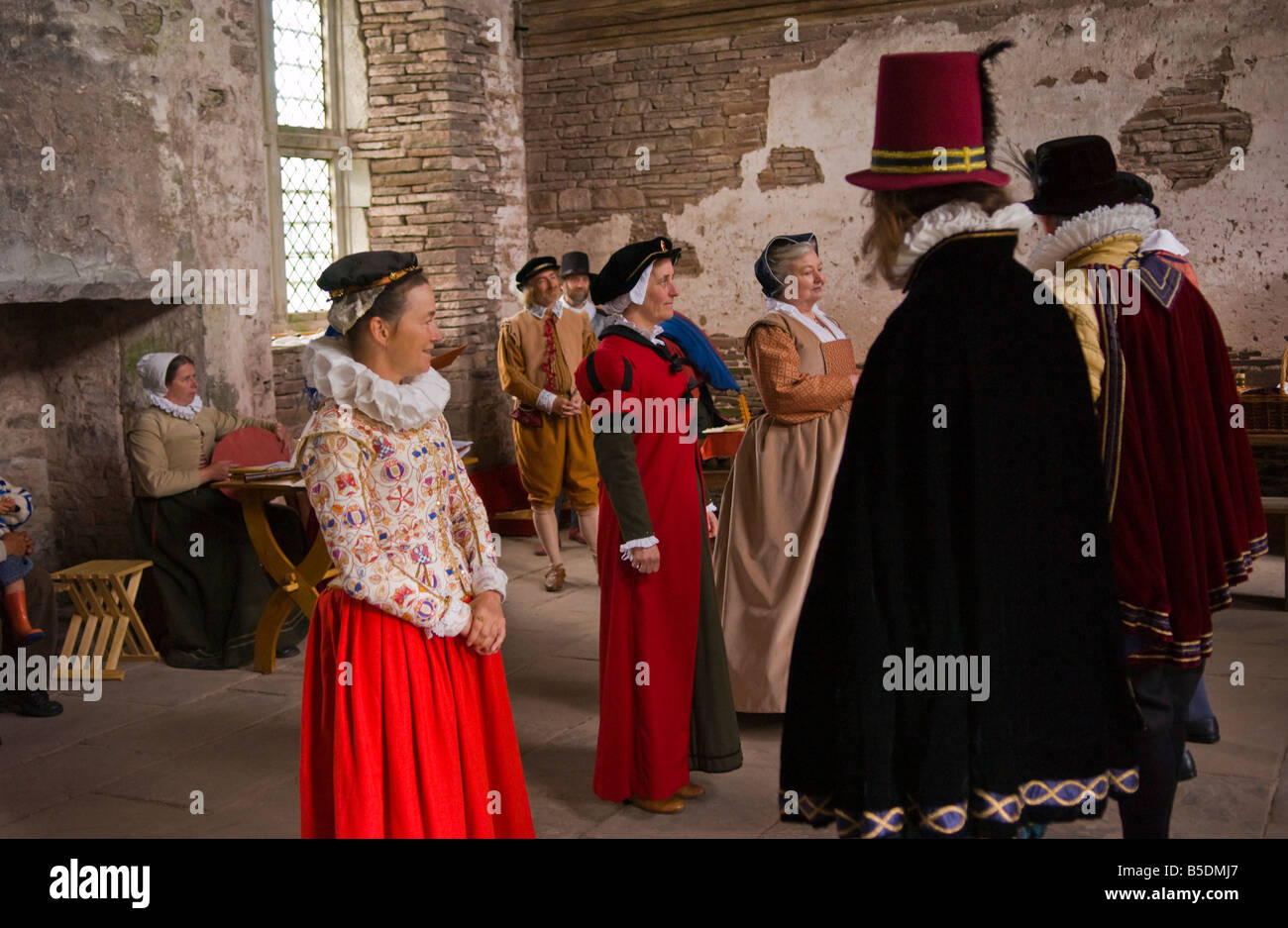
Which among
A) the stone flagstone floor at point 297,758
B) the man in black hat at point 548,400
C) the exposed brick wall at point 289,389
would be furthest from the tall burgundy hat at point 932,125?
the exposed brick wall at point 289,389

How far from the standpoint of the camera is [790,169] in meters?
8.92

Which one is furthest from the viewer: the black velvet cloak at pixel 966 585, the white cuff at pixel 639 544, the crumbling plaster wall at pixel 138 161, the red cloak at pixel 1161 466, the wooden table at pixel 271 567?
the crumbling plaster wall at pixel 138 161

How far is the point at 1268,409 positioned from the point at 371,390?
226 inches

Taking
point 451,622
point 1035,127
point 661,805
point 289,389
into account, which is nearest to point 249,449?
point 289,389

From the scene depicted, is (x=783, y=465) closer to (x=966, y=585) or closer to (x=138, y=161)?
(x=966, y=585)

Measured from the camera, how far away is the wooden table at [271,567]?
5.84 meters

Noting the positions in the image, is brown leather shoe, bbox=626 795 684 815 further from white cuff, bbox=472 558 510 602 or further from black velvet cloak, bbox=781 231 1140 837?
black velvet cloak, bbox=781 231 1140 837

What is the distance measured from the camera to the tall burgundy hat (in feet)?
7.09

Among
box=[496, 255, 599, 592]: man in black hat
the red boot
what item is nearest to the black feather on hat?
the red boot

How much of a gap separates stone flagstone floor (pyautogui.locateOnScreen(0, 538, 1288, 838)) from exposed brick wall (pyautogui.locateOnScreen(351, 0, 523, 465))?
11.2 ft

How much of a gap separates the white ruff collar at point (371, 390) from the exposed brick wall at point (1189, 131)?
20.5ft

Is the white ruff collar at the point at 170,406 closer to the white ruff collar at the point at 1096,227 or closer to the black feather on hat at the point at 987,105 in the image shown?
the white ruff collar at the point at 1096,227

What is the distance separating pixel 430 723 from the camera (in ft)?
9.43

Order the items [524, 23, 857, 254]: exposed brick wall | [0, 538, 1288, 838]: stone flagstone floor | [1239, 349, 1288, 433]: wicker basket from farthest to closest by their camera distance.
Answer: [524, 23, 857, 254]: exposed brick wall
[1239, 349, 1288, 433]: wicker basket
[0, 538, 1288, 838]: stone flagstone floor
